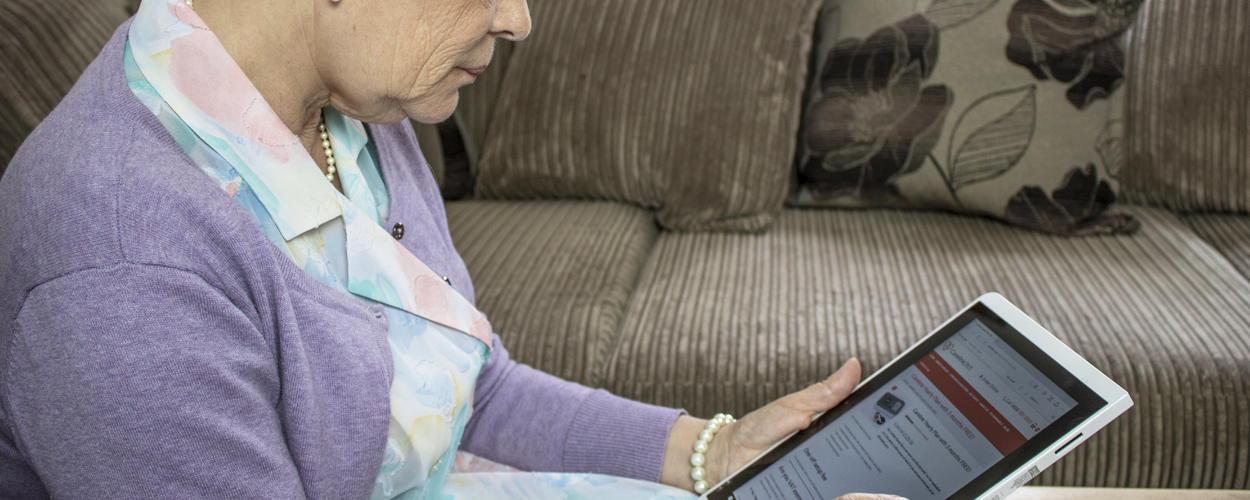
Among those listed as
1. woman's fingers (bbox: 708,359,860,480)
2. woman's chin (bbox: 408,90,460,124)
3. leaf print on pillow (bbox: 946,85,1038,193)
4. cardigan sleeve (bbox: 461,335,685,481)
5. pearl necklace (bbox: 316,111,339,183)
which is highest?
woman's chin (bbox: 408,90,460,124)

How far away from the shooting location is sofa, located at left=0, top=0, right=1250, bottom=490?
105cm

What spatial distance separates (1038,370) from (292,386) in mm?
545

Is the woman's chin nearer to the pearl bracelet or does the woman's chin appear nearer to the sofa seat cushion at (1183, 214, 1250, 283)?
the pearl bracelet

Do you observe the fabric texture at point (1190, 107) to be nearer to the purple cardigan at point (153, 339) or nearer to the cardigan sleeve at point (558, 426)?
the cardigan sleeve at point (558, 426)

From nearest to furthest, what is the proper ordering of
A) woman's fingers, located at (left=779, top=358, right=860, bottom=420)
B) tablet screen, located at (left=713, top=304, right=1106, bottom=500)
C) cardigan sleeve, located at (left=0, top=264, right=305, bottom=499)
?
cardigan sleeve, located at (left=0, top=264, right=305, bottom=499)
tablet screen, located at (left=713, top=304, right=1106, bottom=500)
woman's fingers, located at (left=779, top=358, right=860, bottom=420)

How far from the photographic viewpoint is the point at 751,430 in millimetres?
795

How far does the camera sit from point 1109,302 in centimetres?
118

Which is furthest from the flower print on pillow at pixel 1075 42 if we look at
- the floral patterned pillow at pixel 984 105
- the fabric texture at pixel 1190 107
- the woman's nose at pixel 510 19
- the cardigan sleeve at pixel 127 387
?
the cardigan sleeve at pixel 127 387

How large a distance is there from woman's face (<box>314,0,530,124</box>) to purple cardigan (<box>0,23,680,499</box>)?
5.4 inches

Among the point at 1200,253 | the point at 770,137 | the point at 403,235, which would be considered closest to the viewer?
the point at 403,235

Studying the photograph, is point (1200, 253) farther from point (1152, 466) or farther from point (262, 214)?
point (262, 214)

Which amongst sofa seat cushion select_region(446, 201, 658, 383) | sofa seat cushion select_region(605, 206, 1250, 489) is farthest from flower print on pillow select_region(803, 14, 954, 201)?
sofa seat cushion select_region(446, 201, 658, 383)

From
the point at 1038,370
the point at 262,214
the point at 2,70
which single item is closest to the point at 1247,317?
the point at 1038,370

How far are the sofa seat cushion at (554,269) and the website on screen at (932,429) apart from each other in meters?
0.49
